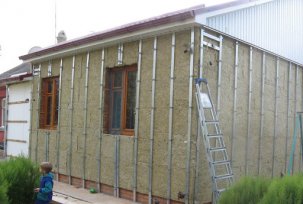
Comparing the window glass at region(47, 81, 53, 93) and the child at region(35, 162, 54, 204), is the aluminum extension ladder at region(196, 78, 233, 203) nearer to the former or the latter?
the child at region(35, 162, 54, 204)

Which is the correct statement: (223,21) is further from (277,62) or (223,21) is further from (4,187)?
(4,187)

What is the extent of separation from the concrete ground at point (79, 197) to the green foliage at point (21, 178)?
122 cm

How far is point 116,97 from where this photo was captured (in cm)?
991

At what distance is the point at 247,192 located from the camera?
15.9 feet

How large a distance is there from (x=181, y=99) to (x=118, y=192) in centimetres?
297

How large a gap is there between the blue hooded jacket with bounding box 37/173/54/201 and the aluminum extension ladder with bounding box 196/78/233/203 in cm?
301

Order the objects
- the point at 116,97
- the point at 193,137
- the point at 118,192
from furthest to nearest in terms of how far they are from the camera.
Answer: the point at 116,97 < the point at 118,192 < the point at 193,137

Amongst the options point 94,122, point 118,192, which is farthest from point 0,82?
point 118,192

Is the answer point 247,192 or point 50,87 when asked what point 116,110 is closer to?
point 50,87

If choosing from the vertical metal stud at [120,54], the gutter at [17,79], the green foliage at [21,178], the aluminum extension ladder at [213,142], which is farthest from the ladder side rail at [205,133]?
the gutter at [17,79]

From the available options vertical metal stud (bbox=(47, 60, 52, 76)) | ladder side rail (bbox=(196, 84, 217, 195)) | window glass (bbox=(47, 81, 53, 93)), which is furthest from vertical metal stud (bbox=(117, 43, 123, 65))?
window glass (bbox=(47, 81, 53, 93))

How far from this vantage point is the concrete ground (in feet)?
28.9

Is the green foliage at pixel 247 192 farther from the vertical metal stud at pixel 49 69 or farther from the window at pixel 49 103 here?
the vertical metal stud at pixel 49 69

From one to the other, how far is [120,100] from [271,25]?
183 inches
